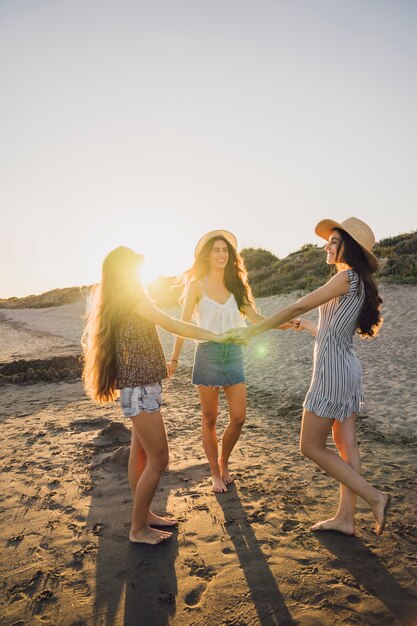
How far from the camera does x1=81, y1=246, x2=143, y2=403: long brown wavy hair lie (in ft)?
8.98

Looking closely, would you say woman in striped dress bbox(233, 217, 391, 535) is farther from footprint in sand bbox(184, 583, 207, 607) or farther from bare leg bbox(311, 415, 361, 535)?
footprint in sand bbox(184, 583, 207, 607)

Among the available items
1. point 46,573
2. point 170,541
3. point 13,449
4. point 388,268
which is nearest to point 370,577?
point 170,541

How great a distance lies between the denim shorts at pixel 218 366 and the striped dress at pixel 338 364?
88 centimetres

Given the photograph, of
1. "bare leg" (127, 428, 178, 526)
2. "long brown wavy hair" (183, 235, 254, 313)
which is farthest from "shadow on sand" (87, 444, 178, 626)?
"long brown wavy hair" (183, 235, 254, 313)

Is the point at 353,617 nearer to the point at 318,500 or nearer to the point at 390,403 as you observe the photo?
the point at 318,500

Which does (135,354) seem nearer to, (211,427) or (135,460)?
(135,460)

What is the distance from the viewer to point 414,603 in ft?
7.87

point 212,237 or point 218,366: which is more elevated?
point 212,237

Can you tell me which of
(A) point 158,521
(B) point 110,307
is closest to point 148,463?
(A) point 158,521

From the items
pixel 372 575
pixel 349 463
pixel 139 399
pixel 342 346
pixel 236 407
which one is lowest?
pixel 372 575

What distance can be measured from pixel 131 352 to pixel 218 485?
1.89 meters

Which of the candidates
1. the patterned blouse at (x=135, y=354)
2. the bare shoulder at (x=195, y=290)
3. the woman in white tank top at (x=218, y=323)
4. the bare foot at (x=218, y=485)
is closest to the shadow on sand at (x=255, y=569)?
the bare foot at (x=218, y=485)

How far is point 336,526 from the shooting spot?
3.13 meters

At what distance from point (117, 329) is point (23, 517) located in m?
2.08
